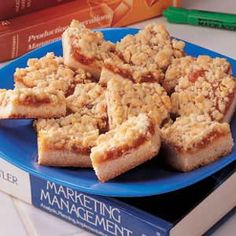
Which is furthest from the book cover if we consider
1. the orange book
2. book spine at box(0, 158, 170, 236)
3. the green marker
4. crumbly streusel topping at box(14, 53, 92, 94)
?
the green marker

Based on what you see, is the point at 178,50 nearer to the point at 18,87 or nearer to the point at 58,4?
the point at 18,87

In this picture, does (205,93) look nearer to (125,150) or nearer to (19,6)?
(125,150)

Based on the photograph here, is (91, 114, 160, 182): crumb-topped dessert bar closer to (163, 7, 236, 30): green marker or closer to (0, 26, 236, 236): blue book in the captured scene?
(0, 26, 236, 236): blue book

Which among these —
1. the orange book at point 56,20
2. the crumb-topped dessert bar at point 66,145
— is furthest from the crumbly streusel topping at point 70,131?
the orange book at point 56,20

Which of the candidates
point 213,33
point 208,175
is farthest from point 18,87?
point 213,33

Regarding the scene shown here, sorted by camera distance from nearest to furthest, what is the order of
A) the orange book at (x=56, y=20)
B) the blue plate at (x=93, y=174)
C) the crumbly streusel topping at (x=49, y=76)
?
the blue plate at (x=93, y=174) → the crumbly streusel topping at (x=49, y=76) → the orange book at (x=56, y=20)

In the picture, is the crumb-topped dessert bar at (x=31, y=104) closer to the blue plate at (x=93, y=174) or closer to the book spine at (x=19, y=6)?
the blue plate at (x=93, y=174)
